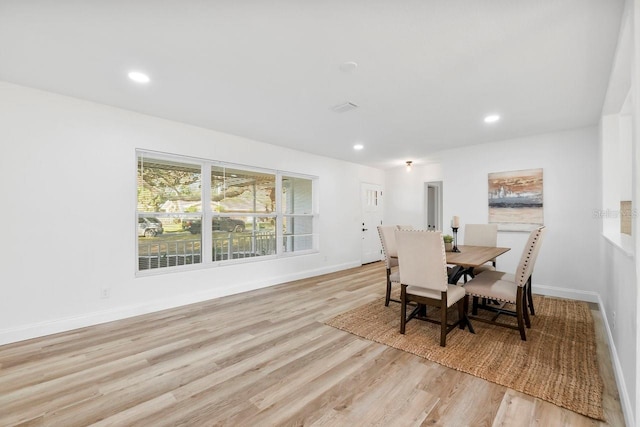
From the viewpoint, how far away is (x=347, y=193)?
257 inches

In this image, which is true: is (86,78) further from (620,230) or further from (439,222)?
(439,222)

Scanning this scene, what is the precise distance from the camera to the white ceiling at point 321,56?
174 cm

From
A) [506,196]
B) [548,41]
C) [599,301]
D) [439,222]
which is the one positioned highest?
[548,41]

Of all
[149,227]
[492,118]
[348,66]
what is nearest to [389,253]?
[492,118]

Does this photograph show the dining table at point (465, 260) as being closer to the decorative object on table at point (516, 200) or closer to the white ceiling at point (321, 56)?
the decorative object on table at point (516, 200)

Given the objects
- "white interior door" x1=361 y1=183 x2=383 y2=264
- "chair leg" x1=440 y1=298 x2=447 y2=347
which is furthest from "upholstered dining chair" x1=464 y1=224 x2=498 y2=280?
"white interior door" x1=361 y1=183 x2=383 y2=264

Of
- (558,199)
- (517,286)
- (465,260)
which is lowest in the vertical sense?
(517,286)

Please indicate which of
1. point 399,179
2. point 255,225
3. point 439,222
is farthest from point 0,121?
point 439,222

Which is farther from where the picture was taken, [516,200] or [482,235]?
[516,200]

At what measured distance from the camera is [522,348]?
2.54 m

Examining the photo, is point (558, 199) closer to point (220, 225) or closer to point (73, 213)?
point (220, 225)

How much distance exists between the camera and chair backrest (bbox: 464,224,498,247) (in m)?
4.18

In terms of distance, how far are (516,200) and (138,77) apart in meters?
5.34

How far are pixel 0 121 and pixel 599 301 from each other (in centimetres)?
714
